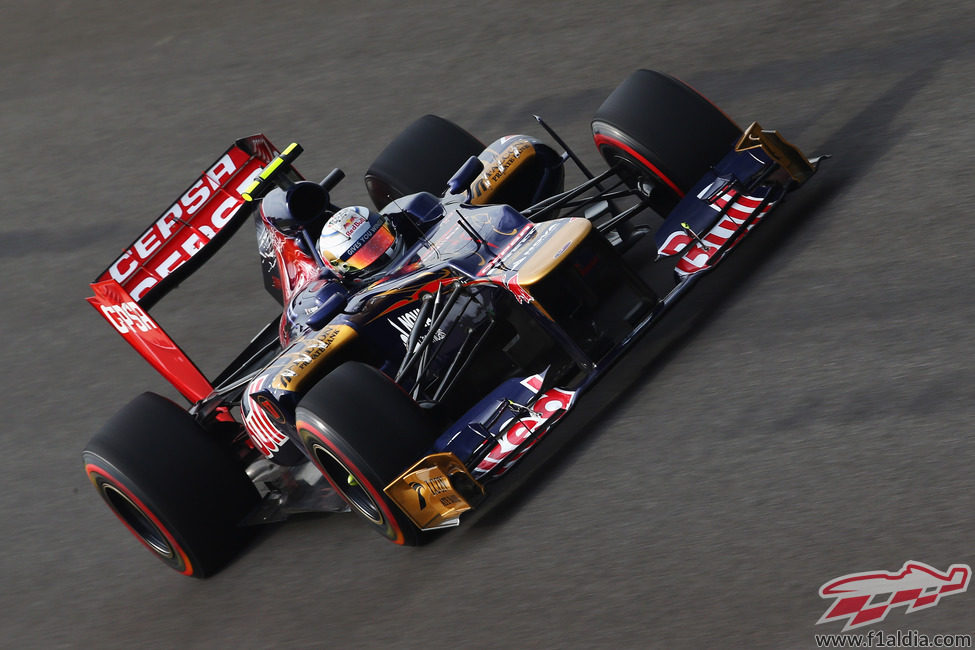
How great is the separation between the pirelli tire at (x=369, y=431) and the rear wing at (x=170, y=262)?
1417 millimetres

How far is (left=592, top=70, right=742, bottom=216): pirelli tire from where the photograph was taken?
22.5 feet

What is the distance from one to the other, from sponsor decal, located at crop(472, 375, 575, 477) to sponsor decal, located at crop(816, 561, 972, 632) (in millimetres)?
1655

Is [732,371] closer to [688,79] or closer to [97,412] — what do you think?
[688,79]

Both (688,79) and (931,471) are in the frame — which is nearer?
(931,471)

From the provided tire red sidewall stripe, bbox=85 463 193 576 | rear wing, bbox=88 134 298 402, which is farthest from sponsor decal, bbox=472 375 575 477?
rear wing, bbox=88 134 298 402

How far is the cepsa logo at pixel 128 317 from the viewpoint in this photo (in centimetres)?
701

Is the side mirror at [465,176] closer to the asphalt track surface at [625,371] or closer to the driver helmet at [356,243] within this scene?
the driver helmet at [356,243]

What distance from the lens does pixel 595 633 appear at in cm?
505

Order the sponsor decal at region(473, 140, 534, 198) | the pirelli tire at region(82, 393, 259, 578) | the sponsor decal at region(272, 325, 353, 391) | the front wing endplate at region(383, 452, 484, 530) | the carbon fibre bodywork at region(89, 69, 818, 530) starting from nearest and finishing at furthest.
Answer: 1. the front wing endplate at region(383, 452, 484, 530)
2. the carbon fibre bodywork at region(89, 69, 818, 530)
3. the sponsor decal at region(272, 325, 353, 391)
4. the pirelli tire at region(82, 393, 259, 578)
5. the sponsor decal at region(473, 140, 534, 198)

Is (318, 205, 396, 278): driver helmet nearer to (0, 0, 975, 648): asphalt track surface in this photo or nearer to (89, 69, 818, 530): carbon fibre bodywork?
(89, 69, 818, 530): carbon fibre bodywork

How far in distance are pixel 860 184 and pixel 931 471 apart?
8.57ft

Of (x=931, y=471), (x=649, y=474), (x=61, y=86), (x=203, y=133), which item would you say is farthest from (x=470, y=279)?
(x=61, y=86)

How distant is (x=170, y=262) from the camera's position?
7.07m

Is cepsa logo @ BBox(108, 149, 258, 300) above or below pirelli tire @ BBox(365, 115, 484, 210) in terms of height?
above
